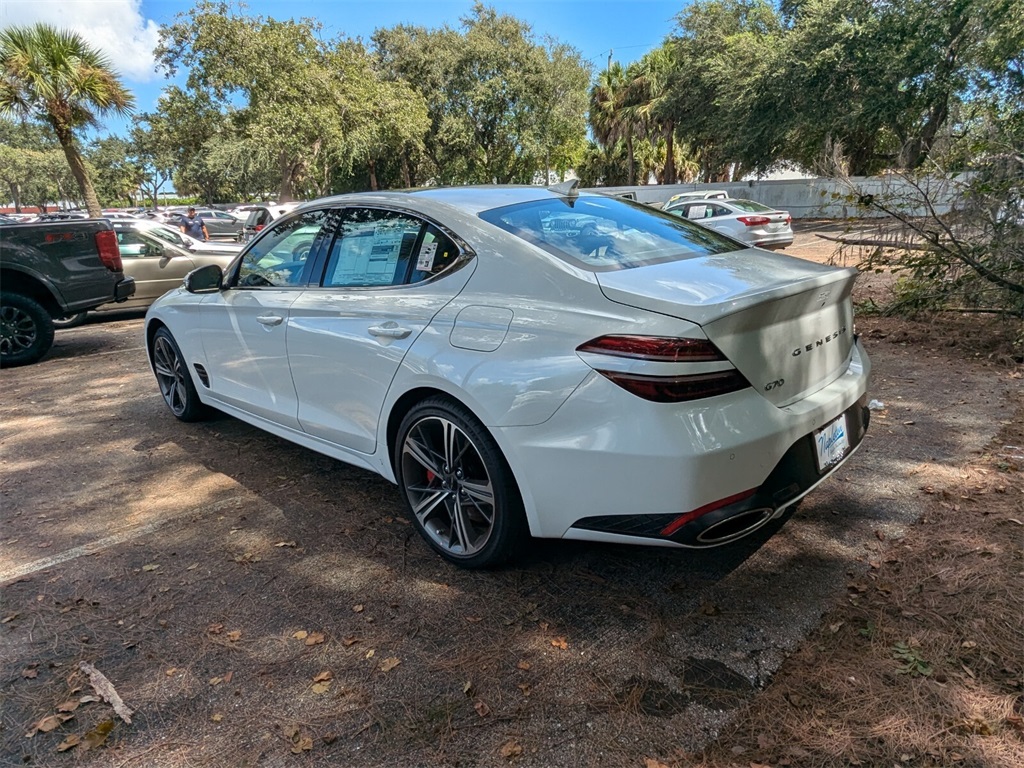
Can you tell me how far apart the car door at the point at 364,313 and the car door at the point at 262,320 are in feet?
0.50

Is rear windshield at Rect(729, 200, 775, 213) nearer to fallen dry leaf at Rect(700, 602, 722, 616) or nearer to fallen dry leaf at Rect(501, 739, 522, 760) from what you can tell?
fallen dry leaf at Rect(700, 602, 722, 616)

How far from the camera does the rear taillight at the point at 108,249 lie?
302 inches

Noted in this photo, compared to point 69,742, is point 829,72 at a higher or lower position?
higher

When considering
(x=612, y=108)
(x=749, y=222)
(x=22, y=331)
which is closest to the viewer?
(x=22, y=331)

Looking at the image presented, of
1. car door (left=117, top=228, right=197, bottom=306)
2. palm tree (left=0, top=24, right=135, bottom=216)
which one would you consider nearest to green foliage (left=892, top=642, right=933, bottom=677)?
car door (left=117, top=228, right=197, bottom=306)

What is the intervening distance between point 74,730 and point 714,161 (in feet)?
132

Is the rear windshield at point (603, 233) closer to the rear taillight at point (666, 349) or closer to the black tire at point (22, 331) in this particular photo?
the rear taillight at point (666, 349)

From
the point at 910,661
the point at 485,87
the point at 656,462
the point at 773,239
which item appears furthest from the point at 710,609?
the point at 485,87

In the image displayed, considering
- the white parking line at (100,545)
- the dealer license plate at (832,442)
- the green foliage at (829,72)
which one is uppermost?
the green foliage at (829,72)

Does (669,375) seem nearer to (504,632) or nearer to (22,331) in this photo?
(504,632)

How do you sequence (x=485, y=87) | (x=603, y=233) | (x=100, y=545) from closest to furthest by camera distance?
(x=603, y=233) < (x=100, y=545) < (x=485, y=87)

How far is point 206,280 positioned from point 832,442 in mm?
3728

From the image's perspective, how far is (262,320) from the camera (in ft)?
12.4

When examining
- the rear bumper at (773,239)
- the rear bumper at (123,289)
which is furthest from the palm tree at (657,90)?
the rear bumper at (123,289)
